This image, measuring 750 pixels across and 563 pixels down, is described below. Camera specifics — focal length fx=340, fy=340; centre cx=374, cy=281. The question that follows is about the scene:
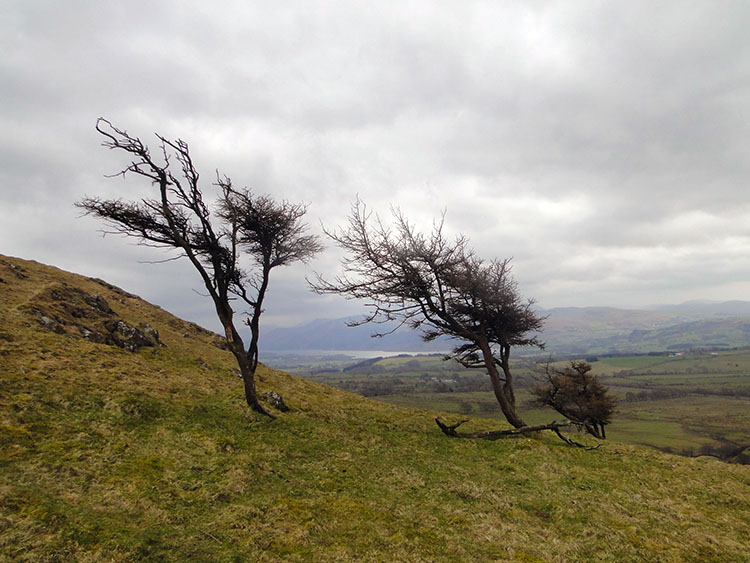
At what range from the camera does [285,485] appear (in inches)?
370

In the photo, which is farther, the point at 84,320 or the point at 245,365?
the point at 84,320

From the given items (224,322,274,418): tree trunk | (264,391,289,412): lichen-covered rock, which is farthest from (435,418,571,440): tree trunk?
(224,322,274,418): tree trunk

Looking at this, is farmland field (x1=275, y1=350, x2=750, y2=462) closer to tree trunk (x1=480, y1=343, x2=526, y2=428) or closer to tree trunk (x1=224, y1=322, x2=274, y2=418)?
tree trunk (x1=480, y1=343, x2=526, y2=428)

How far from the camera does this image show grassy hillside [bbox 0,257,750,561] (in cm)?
663

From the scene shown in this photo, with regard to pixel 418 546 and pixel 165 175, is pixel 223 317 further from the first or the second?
pixel 418 546

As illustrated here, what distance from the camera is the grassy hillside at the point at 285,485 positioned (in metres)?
6.63

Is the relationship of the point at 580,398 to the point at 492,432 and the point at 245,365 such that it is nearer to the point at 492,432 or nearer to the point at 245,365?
the point at 492,432

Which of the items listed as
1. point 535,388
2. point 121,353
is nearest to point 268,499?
point 121,353

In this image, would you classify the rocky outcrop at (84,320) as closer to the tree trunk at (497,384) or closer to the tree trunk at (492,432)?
the tree trunk at (492,432)

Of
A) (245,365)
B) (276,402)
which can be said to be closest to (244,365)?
(245,365)

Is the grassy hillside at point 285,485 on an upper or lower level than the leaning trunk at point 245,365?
lower

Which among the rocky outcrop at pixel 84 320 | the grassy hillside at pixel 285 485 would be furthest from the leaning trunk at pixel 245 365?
the rocky outcrop at pixel 84 320

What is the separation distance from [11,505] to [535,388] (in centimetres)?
3329

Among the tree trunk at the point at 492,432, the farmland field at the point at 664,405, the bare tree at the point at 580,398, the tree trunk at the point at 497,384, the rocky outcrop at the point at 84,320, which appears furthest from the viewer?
the farmland field at the point at 664,405
